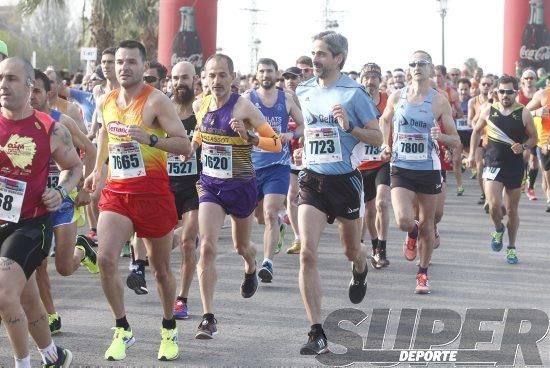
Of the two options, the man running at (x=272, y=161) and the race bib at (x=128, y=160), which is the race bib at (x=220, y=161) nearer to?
the race bib at (x=128, y=160)

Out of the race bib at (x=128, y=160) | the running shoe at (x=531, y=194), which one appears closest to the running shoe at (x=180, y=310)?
the race bib at (x=128, y=160)

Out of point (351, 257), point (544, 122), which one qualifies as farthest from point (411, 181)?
point (544, 122)

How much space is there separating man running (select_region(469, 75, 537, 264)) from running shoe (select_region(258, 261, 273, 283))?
295 centimetres

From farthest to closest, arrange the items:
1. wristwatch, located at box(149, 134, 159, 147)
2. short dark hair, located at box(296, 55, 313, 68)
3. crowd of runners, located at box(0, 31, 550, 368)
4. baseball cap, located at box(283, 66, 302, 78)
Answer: short dark hair, located at box(296, 55, 313, 68) → baseball cap, located at box(283, 66, 302, 78) → wristwatch, located at box(149, 134, 159, 147) → crowd of runners, located at box(0, 31, 550, 368)

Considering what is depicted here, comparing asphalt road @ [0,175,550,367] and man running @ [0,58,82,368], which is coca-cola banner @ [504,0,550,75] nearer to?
asphalt road @ [0,175,550,367]

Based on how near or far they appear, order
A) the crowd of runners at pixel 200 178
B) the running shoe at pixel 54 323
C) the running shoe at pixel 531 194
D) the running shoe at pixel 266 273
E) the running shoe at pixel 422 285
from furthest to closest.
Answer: the running shoe at pixel 531 194 → the running shoe at pixel 266 273 → the running shoe at pixel 422 285 → the running shoe at pixel 54 323 → the crowd of runners at pixel 200 178

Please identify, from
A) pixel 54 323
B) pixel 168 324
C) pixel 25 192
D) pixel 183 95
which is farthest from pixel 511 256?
pixel 25 192

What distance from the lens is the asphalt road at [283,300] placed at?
7.15 meters

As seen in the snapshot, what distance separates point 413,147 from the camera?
32.7 feet

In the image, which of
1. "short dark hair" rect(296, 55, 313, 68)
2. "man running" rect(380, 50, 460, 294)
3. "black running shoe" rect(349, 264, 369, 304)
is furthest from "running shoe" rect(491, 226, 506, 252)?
"black running shoe" rect(349, 264, 369, 304)

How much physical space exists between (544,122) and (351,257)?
9.38 meters

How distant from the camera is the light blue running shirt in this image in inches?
298

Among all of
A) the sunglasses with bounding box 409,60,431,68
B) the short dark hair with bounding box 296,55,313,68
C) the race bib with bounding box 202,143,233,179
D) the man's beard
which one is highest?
the short dark hair with bounding box 296,55,313,68

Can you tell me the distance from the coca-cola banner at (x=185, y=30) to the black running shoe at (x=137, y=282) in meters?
22.4
